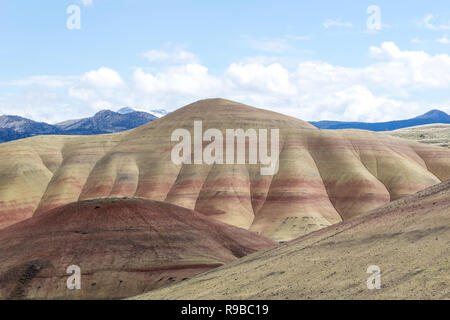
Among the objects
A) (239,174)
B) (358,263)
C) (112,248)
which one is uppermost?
(358,263)

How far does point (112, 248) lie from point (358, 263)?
46.4 metres

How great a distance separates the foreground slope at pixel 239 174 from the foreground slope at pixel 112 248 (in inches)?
1432

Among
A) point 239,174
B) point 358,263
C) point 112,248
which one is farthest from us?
point 239,174

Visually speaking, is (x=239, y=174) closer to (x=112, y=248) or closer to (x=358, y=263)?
(x=112, y=248)

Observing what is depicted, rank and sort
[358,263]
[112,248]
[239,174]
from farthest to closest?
[239,174]
[112,248]
[358,263]

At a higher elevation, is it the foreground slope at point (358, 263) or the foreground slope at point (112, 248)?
the foreground slope at point (358, 263)

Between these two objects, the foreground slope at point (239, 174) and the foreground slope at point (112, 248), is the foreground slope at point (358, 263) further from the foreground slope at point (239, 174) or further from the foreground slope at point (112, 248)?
the foreground slope at point (239, 174)

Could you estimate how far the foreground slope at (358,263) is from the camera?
116 ft

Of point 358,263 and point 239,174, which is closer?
point 358,263

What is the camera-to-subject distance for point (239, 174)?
149000mm

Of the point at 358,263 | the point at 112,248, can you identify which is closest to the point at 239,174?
the point at 112,248

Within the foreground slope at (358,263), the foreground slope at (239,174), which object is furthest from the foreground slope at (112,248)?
the foreground slope at (239,174)

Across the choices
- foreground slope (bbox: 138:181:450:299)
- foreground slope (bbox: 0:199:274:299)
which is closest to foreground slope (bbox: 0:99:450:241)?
foreground slope (bbox: 0:199:274:299)
